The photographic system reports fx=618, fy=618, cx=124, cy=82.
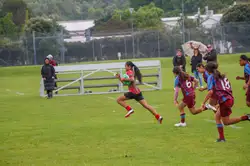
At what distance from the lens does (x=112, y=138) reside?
13211 millimetres

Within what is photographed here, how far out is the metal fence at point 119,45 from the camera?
5356 cm

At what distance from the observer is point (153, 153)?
1106 centimetres

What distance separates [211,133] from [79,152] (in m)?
3.28

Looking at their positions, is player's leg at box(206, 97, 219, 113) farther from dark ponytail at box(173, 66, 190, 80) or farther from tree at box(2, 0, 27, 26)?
tree at box(2, 0, 27, 26)

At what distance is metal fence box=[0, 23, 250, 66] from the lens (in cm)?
5356

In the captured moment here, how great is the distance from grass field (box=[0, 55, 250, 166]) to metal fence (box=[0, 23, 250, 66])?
3217cm

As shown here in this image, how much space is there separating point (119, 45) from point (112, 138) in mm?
43911

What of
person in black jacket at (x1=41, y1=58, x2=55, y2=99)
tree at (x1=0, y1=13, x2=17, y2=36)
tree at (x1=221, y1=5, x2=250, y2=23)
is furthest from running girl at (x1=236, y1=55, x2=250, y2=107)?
tree at (x1=0, y1=13, x2=17, y2=36)

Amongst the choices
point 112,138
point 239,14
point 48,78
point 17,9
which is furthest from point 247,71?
point 17,9

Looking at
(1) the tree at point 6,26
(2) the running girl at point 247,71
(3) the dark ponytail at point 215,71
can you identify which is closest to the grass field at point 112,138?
(2) the running girl at point 247,71

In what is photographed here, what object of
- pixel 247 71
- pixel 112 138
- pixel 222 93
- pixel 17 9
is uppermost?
pixel 17 9

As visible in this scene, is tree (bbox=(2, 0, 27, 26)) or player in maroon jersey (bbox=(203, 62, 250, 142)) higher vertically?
tree (bbox=(2, 0, 27, 26))

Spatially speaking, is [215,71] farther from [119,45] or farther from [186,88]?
[119,45]

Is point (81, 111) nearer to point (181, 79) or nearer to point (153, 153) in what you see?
point (181, 79)
